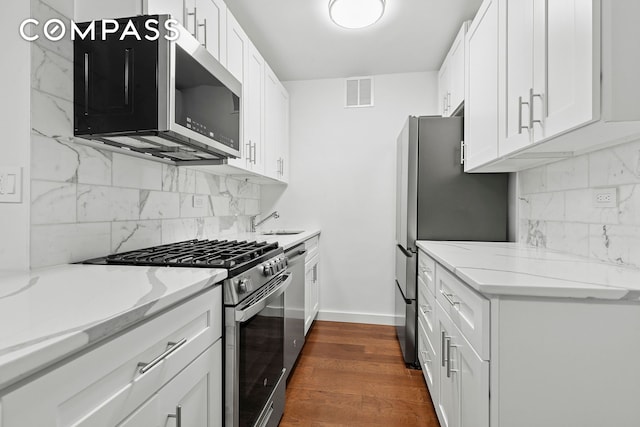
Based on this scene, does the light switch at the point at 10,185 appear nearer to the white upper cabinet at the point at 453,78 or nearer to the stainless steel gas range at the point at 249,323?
the stainless steel gas range at the point at 249,323

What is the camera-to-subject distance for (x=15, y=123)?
111 cm

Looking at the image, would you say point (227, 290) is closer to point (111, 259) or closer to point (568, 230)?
point (111, 259)

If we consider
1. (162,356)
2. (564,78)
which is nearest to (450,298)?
(564,78)

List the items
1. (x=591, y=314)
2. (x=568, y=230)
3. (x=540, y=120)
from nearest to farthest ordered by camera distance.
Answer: (x=591, y=314)
(x=540, y=120)
(x=568, y=230)

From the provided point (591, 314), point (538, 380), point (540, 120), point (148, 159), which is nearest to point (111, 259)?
point (148, 159)

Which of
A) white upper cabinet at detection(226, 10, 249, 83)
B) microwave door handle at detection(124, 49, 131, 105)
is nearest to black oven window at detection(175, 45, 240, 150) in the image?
microwave door handle at detection(124, 49, 131, 105)

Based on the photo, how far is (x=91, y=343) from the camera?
60 centimetres

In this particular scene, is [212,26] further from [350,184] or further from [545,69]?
[350,184]

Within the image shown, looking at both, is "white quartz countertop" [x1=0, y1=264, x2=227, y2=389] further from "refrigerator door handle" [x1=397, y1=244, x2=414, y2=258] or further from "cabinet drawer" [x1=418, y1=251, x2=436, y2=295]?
"refrigerator door handle" [x1=397, y1=244, x2=414, y2=258]

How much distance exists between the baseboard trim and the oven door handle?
176cm

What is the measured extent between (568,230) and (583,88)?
91 centimetres

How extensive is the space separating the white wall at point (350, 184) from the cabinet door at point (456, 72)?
58 cm

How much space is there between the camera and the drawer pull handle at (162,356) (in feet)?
2.46

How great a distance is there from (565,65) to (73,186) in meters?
1.86
